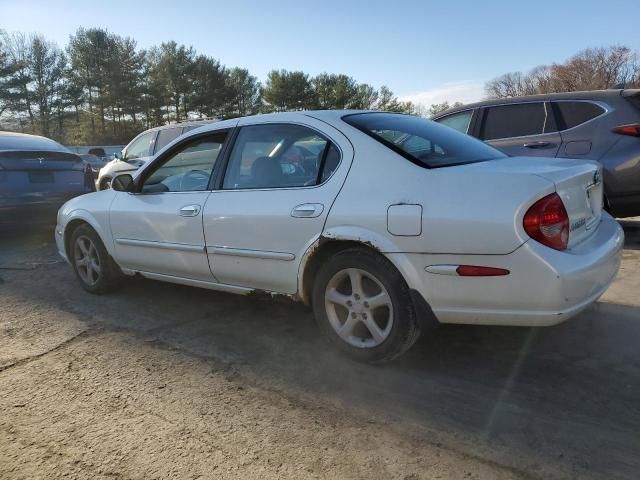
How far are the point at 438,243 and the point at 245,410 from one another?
4.22 ft

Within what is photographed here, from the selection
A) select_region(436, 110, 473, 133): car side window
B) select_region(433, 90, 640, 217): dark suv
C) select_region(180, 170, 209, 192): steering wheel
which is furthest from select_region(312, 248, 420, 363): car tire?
select_region(436, 110, 473, 133): car side window

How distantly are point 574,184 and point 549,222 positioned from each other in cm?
40

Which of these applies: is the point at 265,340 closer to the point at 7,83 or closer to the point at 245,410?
the point at 245,410

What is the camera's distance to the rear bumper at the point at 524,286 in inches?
94.4

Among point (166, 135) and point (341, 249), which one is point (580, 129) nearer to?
point (341, 249)

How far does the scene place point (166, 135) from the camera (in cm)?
889

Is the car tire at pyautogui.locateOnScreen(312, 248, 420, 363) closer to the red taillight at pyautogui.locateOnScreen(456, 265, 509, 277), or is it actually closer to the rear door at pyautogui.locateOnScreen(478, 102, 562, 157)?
the red taillight at pyautogui.locateOnScreen(456, 265, 509, 277)

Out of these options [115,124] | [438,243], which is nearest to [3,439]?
[438,243]

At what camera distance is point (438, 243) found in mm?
2582

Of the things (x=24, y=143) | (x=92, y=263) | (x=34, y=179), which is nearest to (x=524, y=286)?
(x=92, y=263)

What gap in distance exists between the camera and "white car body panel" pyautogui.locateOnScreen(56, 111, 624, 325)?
244 cm

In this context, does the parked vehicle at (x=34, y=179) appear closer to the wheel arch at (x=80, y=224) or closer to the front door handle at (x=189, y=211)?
the wheel arch at (x=80, y=224)

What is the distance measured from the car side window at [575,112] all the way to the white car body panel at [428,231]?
2.77 meters

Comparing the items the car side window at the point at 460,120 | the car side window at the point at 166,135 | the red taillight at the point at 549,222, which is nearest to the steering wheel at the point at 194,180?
the red taillight at the point at 549,222
